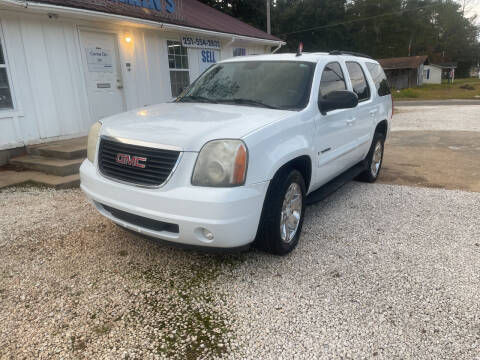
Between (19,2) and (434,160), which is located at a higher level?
(19,2)

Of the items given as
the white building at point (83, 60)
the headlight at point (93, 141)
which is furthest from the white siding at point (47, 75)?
the headlight at point (93, 141)

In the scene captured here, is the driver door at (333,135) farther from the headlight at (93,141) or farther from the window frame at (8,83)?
the window frame at (8,83)

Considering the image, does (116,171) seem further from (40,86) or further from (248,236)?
(40,86)

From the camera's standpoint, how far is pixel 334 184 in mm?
4414

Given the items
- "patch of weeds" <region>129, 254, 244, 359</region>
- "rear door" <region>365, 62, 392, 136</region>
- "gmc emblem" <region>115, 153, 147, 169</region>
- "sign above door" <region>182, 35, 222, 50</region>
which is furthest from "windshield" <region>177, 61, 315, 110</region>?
"sign above door" <region>182, 35, 222, 50</region>

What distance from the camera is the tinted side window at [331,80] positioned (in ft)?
13.0

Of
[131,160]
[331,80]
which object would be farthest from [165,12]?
[131,160]

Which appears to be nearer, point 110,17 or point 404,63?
point 110,17

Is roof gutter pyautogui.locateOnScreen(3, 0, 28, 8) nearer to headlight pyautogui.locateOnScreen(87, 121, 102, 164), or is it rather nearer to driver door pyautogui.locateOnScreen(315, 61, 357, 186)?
headlight pyautogui.locateOnScreen(87, 121, 102, 164)

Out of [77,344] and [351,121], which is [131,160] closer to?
[77,344]

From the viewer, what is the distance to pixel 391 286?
2.95 meters

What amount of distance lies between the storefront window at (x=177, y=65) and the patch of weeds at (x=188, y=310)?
759 centimetres

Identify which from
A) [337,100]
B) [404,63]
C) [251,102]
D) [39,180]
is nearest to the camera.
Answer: [337,100]

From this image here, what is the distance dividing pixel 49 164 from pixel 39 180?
406mm
